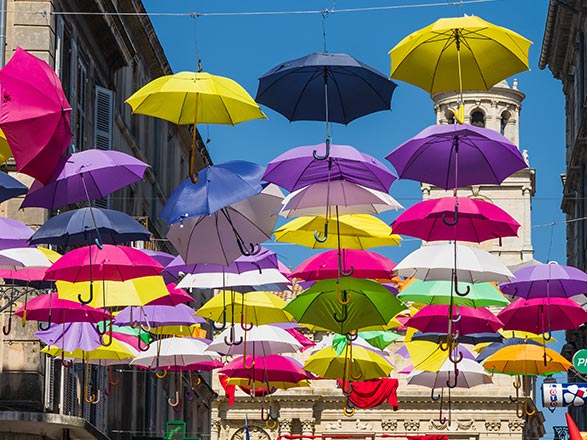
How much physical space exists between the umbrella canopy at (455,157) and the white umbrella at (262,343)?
6475 mm

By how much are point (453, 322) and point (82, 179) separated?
23.6ft

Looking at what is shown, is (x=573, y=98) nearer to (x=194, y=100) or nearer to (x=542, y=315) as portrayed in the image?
(x=542, y=315)

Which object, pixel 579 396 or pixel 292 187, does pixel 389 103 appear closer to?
pixel 292 187

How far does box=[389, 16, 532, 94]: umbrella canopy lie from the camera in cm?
2055

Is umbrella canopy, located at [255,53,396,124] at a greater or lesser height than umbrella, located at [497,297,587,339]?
greater

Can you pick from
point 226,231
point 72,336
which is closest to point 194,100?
point 226,231

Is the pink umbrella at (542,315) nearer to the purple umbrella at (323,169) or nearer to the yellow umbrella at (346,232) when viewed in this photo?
the yellow umbrella at (346,232)

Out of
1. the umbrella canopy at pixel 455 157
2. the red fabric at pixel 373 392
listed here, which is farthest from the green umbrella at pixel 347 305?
the red fabric at pixel 373 392

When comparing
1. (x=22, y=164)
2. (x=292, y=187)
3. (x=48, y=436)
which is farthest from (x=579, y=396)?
(x=22, y=164)

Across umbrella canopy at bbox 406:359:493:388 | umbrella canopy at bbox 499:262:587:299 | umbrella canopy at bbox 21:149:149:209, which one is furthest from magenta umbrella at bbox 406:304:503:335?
umbrella canopy at bbox 21:149:149:209

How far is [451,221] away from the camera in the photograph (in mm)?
23141

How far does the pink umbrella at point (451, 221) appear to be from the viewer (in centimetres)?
2308

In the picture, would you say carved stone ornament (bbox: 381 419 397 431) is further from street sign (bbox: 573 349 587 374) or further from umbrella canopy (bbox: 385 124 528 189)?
umbrella canopy (bbox: 385 124 528 189)

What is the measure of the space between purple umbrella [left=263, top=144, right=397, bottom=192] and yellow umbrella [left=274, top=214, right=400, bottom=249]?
1.61 m
